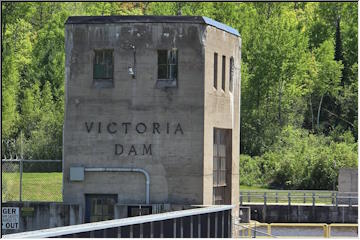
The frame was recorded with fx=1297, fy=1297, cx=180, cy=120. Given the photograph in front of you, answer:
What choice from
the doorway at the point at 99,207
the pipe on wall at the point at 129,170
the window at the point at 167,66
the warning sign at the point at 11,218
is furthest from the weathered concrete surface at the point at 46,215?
the window at the point at 167,66

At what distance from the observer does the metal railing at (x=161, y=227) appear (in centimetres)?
2368

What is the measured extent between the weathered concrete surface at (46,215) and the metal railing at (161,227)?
477cm

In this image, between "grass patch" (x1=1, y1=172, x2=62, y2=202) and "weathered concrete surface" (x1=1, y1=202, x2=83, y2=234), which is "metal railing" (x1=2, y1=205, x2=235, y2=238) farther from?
"grass patch" (x1=1, y1=172, x2=62, y2=202)

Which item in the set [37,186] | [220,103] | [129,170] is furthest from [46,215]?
[37,186]

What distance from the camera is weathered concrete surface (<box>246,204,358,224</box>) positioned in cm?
6047

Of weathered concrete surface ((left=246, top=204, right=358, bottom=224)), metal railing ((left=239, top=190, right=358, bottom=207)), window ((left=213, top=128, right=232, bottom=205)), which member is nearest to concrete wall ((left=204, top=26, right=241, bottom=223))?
window ((left=213, top=128, right=232, bottom=205))

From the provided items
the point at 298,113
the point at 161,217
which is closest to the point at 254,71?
the point at 298,113

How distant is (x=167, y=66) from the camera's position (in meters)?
36.2

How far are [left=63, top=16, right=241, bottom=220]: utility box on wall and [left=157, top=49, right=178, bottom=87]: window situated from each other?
3 centimetres

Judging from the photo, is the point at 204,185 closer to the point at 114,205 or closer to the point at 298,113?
the point at 114,205

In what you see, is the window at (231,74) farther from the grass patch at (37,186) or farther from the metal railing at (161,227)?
the grass patch at (37,186)

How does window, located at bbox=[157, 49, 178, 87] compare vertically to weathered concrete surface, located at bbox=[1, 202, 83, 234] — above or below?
above

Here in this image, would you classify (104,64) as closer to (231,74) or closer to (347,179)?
(231,74)

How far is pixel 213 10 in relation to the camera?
96938mm
